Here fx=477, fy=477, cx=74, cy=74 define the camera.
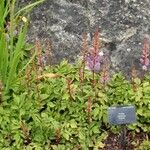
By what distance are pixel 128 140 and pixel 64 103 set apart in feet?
2.10

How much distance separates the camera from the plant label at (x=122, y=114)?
3.71m

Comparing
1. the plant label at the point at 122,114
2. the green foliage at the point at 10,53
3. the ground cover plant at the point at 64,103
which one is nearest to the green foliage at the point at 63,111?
the ground cover plant at the point at 64,103

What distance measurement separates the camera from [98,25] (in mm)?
4855

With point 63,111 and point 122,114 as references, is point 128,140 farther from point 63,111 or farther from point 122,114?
point 63,111

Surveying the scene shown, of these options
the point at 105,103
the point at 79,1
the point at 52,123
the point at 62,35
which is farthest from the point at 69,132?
the point at 79,1

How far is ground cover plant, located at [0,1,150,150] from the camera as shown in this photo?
3.99 metres

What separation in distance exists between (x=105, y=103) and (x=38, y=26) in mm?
1199

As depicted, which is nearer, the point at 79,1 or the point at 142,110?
the point at 142,110

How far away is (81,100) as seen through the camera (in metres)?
4.15

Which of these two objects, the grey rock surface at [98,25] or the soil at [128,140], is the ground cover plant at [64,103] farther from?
the grey rock surface at [98,25]

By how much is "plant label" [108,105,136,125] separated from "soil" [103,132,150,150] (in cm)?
41

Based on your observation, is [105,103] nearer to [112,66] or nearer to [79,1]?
[112,66]

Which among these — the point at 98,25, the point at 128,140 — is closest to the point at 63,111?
the point at 128,140

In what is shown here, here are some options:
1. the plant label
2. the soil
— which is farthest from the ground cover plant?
the plant label
